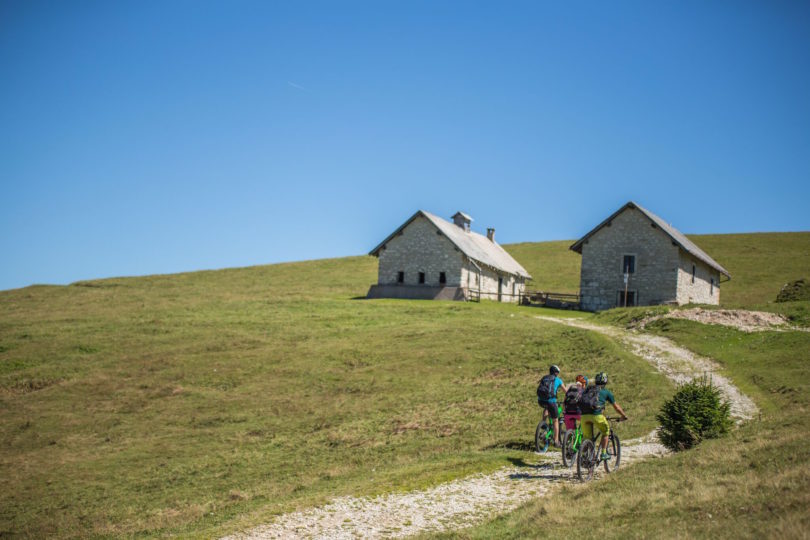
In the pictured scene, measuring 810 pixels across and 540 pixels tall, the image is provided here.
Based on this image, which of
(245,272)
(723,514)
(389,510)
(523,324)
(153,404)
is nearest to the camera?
(723,514)

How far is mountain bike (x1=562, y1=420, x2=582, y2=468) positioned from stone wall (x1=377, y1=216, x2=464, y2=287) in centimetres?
4495

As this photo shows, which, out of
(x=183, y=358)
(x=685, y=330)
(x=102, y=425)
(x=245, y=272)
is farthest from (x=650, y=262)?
(x=245, y=272)

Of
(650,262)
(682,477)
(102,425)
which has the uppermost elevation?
(650,262)

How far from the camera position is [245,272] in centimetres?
9694

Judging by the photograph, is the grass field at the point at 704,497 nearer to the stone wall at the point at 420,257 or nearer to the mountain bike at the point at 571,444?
the mountain bike at the point at 571,444

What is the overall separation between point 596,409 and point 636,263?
4293 cm

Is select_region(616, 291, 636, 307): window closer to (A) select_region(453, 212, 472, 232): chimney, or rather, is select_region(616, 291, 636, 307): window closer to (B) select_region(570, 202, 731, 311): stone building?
(B) select_region(570, 202, 731, 311): stone building

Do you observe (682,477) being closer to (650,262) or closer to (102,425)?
(102,425)

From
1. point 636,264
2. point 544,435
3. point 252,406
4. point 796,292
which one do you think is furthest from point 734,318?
point 252,406

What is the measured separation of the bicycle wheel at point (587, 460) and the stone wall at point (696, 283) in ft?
139

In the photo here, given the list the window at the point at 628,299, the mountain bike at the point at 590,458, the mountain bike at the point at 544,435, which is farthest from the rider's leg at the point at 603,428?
the window at the point at 628,299

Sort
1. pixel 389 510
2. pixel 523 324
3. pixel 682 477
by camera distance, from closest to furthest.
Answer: pixel 682 477 < pixel 389 510 < pixel 523 324

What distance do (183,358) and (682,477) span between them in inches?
1184

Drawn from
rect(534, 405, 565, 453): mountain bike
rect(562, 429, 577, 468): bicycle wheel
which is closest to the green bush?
rect(562, 429, 577, 468): bicycle wheel
